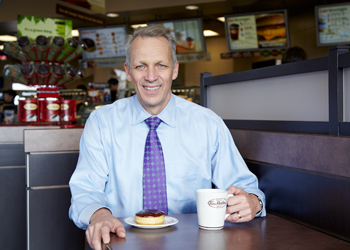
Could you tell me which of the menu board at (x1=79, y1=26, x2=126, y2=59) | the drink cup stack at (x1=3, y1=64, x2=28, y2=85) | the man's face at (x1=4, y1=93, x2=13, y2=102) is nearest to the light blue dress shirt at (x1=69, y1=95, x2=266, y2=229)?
the drink cup stack at (x1=3, y1=64, x2=28, y2=85)

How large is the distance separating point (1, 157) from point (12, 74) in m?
0.61

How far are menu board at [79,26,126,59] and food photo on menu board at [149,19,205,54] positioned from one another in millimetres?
857

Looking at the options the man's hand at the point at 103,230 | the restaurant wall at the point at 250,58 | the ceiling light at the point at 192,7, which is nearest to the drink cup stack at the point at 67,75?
the man's hand at the point at 103,230

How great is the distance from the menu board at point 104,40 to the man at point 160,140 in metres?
5.10

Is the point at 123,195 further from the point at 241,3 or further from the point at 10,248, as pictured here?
the point at 241,3

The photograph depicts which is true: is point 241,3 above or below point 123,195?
above

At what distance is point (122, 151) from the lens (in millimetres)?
1486

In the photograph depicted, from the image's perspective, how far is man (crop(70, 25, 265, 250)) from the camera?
1.47 meters

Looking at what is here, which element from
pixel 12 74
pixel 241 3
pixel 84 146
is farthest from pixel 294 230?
pixel 241 3

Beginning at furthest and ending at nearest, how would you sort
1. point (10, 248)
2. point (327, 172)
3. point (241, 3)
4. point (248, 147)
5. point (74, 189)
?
1. point (241, 3)
2. point (10, 248)
3. point (248, 147)
4. point (74, 189)
5. point (327, 172)

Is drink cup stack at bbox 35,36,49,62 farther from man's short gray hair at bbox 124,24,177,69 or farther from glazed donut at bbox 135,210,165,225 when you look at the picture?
glazed donut at bbox 135,210,165,225

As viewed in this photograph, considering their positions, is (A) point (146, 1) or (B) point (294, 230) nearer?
(B) point (294, 230)

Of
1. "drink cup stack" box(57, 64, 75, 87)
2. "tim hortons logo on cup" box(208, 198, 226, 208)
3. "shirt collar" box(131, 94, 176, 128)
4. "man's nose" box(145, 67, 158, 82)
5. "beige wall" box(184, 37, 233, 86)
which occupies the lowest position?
"tim hortons logo on cup" box(208, 198, 226, 208)

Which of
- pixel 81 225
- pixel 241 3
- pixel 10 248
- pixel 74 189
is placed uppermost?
pixel 241 3
